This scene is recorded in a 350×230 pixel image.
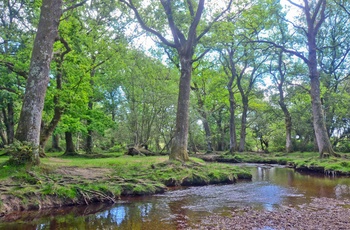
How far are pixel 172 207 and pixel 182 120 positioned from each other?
26.2 ft

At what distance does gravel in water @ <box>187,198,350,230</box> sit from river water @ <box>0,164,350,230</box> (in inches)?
18.0

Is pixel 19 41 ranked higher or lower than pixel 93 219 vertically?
higher

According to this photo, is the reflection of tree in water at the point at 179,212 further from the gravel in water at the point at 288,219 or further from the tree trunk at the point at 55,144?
the tree trunk at the point at 55,144

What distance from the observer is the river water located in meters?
6.46

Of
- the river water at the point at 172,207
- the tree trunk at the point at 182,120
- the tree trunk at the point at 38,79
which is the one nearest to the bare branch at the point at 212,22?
the tree trunk at the point at 182,120

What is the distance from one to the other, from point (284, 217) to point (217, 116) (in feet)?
121

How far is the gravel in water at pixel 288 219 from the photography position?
6044 millimetres

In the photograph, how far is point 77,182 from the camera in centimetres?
920

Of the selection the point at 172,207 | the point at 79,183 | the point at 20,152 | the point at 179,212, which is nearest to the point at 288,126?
the point at 172,207

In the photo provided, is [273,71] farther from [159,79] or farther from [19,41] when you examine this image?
[19,41]

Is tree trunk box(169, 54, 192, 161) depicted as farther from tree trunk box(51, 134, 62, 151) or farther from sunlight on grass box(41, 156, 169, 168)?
tree trunk box(51, 134, 62, 151)

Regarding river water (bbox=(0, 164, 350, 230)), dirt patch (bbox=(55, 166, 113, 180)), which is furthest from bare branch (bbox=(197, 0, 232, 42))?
dirt patch (bbox=(55, 166, 113, 180))

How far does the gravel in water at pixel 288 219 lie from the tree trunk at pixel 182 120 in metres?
7.56

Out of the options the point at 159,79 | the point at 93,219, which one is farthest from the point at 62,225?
the point at 159,79
